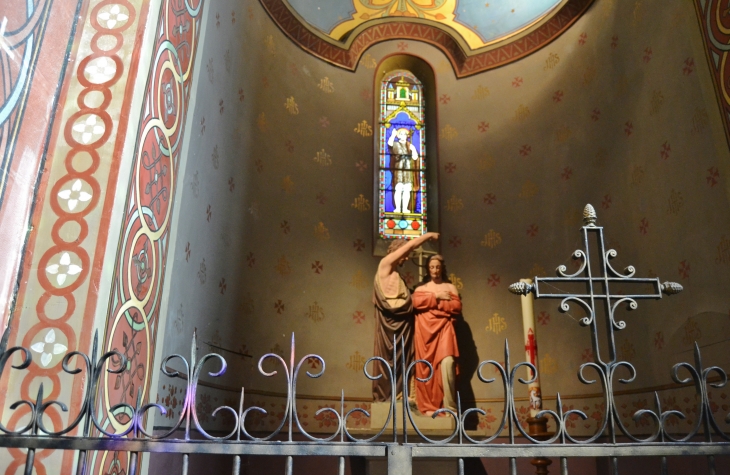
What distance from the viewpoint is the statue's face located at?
5.45m

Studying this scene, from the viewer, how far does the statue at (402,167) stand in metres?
6.50

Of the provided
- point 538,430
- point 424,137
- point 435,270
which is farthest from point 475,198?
point 538,430

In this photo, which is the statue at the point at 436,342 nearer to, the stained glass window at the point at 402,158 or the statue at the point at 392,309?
the statue at the point at 392,309

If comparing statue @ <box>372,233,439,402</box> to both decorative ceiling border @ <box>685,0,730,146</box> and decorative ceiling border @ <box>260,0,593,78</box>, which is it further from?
decorative ceiling border @ <box>685,0,730,146</box>

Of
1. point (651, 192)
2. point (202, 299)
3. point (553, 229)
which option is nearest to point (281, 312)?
point (202, 299)

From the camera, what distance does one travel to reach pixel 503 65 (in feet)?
21.6

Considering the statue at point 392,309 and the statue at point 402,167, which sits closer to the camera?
the statue at point 392,309

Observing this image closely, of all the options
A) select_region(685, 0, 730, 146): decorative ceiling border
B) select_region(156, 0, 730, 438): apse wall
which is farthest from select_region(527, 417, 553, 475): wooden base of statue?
select_region(685, 0, 730, 146): decorative ceiling border

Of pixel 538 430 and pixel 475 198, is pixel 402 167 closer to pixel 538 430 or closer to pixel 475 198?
pixel 475 198

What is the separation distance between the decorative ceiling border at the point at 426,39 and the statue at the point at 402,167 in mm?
895

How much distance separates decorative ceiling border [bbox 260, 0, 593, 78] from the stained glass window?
0.45 metres

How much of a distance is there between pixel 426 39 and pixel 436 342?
3.57 meters

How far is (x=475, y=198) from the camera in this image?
6.28 metres

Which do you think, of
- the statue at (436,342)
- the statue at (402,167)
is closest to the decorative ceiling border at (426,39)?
the statue at (402,167)
